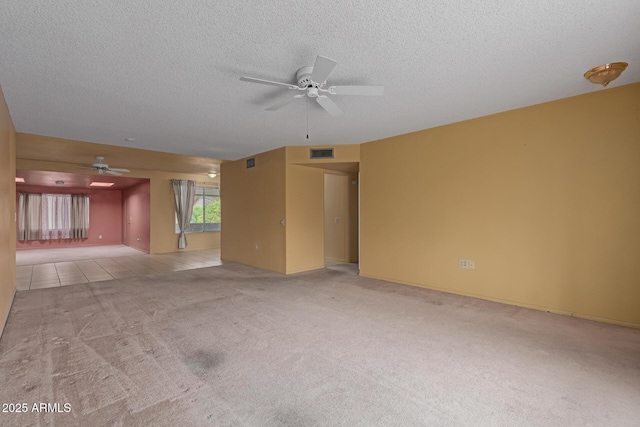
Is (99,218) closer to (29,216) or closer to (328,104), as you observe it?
(29,216)

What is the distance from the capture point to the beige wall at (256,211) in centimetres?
588

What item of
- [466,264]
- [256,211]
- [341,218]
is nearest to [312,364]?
[466,264]

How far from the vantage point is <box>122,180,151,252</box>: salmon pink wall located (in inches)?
364

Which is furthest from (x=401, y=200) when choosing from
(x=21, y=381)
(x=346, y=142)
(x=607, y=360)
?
(x=21, y=381)

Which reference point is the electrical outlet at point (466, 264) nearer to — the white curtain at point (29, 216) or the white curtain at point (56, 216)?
the white curtain at point (56, 216)

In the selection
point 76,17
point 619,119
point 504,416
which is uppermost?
point 76,17

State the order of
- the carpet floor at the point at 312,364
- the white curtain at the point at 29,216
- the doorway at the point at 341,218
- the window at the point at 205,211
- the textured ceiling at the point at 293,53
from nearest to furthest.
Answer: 1. the carpet floor at the point at 312,364
2. the textured ceiling at the point at 293,53
3. the doorway at the point at 341,218
4. the white curtain at the point at 29,216
5. the window at the point at 205,211

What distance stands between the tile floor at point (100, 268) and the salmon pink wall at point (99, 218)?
167 inches

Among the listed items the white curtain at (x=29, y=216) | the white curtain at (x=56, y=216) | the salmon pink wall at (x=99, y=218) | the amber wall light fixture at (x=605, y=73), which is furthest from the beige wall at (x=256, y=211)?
the white curtain at (x=29, y=216)

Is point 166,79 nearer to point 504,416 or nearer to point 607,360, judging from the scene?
point 504,416

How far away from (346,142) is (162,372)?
14.5ft

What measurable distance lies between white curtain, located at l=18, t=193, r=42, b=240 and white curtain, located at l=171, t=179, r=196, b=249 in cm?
533

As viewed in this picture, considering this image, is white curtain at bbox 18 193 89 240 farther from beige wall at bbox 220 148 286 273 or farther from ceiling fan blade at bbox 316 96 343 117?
ceiling fan blade at bbox 316 96 343 117

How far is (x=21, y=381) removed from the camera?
209cm
